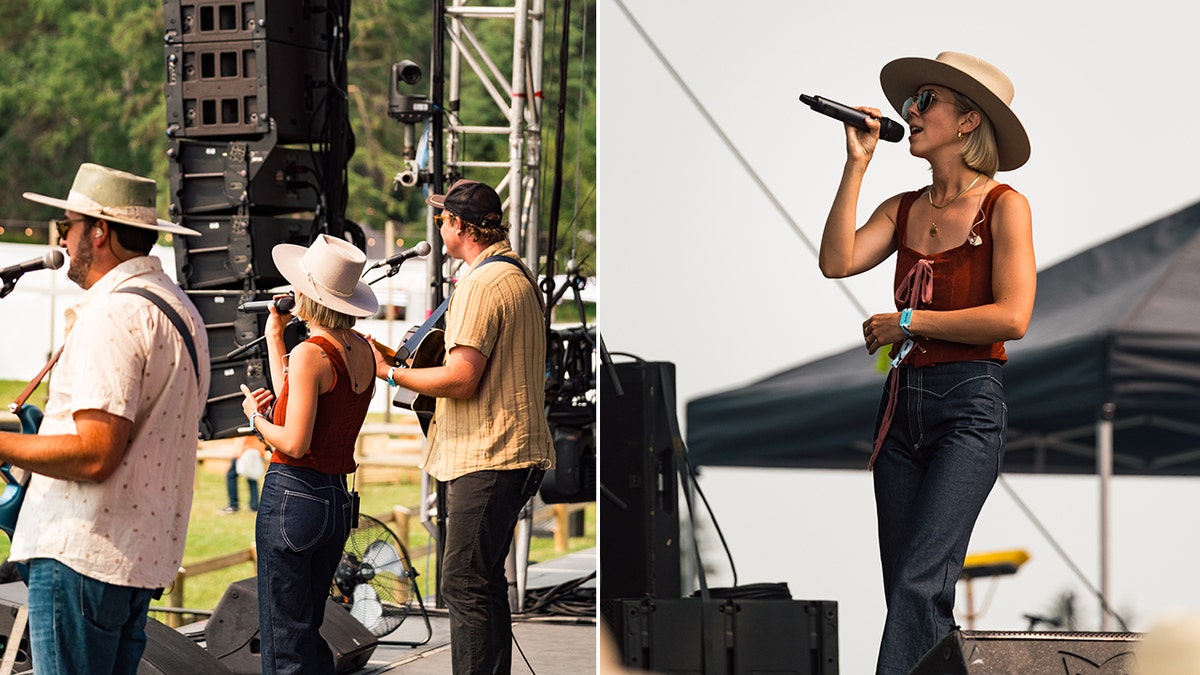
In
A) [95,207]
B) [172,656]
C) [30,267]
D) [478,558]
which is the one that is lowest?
[172,656]

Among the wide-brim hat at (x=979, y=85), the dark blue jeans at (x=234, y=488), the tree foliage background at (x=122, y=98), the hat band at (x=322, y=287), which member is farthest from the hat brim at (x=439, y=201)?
the tree foliage background at (x=122, y=98)

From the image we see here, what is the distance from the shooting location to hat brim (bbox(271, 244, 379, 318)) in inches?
141

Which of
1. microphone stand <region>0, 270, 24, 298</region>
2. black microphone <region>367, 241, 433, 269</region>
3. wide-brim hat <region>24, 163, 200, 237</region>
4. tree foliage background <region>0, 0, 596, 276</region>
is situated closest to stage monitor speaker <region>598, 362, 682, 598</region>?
black microphone <region>367, 241, 433, 269</region>

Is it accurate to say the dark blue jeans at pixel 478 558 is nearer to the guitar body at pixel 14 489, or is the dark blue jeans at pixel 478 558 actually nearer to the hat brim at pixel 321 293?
the hat brim at pixel 321 293

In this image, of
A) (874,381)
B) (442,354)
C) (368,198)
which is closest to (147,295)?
(442,354)

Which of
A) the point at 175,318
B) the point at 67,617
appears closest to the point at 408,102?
the point at 175,318

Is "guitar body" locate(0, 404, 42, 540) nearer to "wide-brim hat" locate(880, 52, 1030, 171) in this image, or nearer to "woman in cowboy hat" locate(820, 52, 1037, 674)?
"woman in cowboy hat" locate(820, 52, 1037, 674)

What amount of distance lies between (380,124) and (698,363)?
26.5 metres

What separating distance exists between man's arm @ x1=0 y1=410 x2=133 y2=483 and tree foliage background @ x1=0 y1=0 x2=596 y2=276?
24.2m

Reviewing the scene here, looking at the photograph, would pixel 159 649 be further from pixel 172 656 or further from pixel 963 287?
pixel 963 287

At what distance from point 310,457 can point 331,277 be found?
0.48 m

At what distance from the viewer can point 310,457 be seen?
351 cm

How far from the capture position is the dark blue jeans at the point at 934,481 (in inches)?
119

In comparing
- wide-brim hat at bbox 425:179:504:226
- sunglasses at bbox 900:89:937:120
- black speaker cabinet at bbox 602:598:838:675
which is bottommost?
black speaker cabinet at bbox 602:598:838:675
